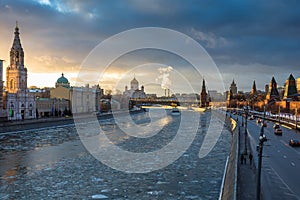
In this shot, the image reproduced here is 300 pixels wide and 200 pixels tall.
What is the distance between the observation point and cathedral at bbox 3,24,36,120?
41844 millimetres

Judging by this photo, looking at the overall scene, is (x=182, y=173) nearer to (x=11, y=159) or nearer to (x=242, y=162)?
(x=242, y=162)

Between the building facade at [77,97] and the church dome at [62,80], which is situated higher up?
the church dome at [62,80]

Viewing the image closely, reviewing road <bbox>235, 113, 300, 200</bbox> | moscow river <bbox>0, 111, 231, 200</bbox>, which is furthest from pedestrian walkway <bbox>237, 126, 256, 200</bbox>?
moscow river <bbox>0, 111, 231, 200</bbox>

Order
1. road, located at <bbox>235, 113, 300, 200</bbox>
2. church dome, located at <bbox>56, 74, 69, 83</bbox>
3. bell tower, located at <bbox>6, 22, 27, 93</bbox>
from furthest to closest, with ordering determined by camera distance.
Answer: church dome, located at <bbox>56, 74, 69, 83</bbox>, bell tower, located at <bbox>6, 22, 27, 93</bbox>, road, located at <bbox>235, 113, 300, 200</bbox>

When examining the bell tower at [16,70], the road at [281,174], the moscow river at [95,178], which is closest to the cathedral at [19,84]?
the bell tower at [16,70]

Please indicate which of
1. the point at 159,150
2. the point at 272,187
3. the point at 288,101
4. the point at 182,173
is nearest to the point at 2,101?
the point at 159,150

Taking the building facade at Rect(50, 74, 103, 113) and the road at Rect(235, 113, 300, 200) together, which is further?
the building facade at Rect(50, 74, 103, 113)

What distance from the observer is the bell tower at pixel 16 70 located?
4331cm

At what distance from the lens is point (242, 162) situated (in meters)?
14.8

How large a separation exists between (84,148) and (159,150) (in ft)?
18.5

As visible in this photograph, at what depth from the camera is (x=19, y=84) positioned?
1711 inches

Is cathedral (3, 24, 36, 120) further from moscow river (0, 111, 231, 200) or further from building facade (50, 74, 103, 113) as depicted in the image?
moscow river (0, 111, 231, 200)

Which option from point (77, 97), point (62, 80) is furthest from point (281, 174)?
point (62, 80)

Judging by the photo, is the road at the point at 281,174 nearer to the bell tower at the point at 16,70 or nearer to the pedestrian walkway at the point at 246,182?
the pedestrian walkway at the point at 246,182
